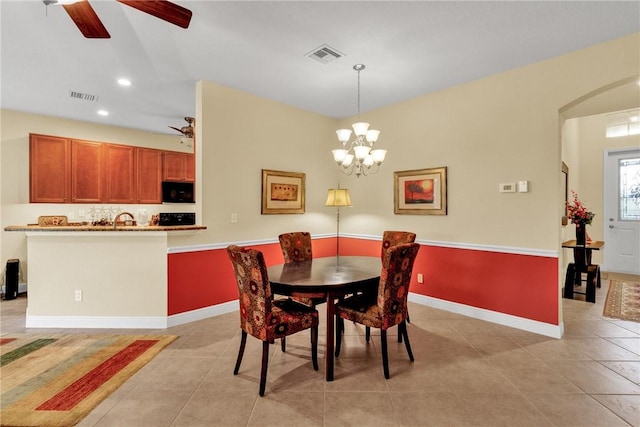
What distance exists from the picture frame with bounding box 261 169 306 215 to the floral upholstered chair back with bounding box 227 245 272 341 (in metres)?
1.99

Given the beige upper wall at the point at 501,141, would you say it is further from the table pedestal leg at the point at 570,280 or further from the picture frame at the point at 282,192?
the table pedestal leg at the point at 570,280

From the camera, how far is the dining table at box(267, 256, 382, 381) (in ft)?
7.45

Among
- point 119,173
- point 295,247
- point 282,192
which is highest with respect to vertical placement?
point 119,173

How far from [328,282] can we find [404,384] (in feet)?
3.06

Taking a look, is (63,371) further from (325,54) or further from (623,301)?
(623,301)

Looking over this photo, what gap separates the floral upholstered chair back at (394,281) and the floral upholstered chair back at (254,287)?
2.83ft

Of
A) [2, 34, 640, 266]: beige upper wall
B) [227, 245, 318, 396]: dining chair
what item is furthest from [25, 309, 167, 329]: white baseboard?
[227, 245, 318, 396]: dining chair

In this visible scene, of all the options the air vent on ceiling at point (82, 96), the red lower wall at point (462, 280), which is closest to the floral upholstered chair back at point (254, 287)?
the red lower wall at point (462, 280)

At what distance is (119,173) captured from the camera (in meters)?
5.35

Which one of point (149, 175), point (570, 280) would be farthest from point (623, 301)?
point (149, 175)

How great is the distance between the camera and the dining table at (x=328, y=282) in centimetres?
227

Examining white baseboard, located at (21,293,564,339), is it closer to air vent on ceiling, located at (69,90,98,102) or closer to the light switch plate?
the light switch plate

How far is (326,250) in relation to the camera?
4.98 meters

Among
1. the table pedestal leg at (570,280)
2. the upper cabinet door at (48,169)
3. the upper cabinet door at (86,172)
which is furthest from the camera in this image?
the upper cabinet door at (86,172)
